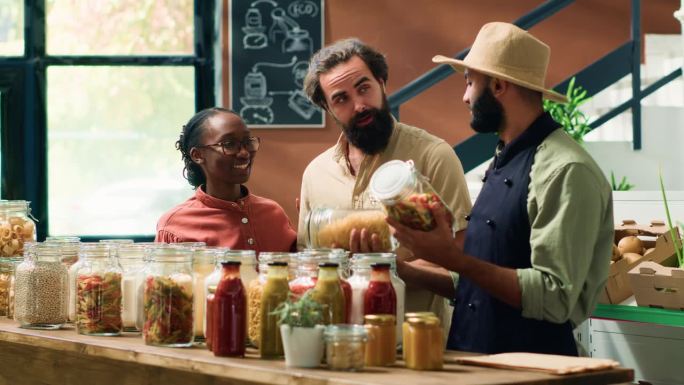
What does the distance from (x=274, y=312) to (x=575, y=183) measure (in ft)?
2.55

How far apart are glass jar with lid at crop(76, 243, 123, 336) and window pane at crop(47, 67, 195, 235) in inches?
137

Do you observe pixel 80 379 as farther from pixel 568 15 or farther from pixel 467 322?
pixel 568 15

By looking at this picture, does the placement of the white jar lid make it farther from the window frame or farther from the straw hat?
the window frame

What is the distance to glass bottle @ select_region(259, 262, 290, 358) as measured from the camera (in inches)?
86.3

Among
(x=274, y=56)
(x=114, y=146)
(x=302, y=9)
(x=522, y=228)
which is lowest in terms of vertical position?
(x=522, y=228)

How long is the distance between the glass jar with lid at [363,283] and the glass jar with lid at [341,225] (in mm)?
209

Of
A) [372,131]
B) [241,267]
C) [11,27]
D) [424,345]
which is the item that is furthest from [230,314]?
[11,27]

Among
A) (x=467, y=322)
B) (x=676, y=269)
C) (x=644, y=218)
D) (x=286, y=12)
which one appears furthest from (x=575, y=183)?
(x=286, y=12)

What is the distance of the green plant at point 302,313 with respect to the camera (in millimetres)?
2086

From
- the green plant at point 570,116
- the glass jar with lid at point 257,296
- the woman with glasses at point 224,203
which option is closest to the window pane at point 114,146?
the green plant at point 570,116

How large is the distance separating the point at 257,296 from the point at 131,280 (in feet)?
1.56

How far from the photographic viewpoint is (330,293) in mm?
2170

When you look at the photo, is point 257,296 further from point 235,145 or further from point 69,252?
point 235,145

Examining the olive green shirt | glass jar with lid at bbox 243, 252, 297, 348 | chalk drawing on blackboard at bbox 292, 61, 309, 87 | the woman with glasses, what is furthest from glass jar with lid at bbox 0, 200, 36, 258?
chalk drawing on blackboard at bbox 292, 61, 309, 87
